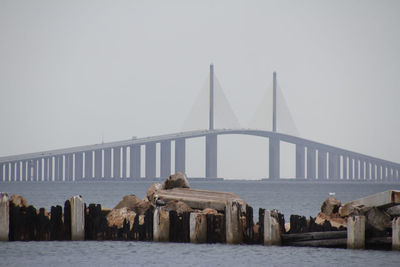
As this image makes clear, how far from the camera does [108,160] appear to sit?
116m

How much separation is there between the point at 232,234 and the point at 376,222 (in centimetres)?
343

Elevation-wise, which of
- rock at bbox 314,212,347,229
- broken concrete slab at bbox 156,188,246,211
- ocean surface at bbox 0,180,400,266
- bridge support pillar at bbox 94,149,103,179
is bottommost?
ocean surface at bbox 0,180,400,266

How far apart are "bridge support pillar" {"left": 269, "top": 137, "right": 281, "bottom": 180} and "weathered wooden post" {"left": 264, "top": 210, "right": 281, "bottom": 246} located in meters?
107

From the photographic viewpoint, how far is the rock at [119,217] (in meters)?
20.9

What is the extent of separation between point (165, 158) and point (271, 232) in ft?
319

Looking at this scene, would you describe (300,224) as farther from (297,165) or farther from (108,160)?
(297,165)

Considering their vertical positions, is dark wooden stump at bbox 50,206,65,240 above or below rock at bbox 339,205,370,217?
below

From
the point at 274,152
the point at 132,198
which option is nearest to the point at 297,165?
the point at 274,152

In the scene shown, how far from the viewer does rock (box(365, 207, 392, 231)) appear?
59.6 ft

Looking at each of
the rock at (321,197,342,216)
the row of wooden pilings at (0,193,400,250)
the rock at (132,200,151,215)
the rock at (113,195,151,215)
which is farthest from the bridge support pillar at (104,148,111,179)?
the rock at (321,197,342,216)

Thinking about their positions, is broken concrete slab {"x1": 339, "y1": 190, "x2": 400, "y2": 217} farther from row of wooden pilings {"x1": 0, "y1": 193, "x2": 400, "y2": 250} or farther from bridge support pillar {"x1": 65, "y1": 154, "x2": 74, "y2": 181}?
bridge support pillar {"x1": 65, "y1": 154, "x2": 74, "y2": 181}

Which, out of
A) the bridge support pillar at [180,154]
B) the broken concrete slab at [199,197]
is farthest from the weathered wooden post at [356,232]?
the bridge support pillar at [180,154]

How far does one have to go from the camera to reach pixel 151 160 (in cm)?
11819

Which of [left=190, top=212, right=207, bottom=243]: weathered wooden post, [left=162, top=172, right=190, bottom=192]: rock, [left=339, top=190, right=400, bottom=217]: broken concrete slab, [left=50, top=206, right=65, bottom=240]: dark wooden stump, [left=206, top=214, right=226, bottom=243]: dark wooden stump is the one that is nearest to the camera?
[left=339, top=190, right=400, bottom=217]: broken concrete slab
